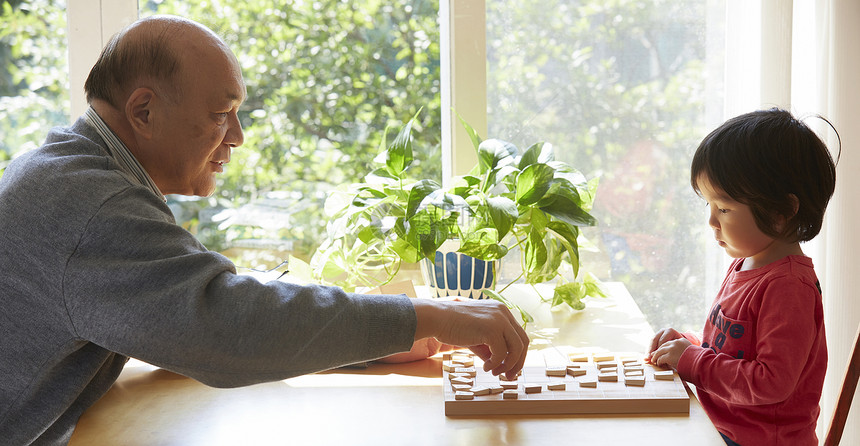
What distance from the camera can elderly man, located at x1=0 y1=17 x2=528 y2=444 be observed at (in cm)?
86

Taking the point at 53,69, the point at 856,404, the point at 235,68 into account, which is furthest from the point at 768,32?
the point at 53,69

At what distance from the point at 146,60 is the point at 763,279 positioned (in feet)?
3.25

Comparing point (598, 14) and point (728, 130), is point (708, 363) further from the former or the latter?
point (598, 14)

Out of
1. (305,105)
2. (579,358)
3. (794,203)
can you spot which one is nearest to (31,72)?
(305,105)

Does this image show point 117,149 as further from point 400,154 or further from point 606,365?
point 606,365

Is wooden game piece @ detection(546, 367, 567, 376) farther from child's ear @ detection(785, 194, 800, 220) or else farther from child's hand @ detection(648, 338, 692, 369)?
child's ear @ detection(785, 194, 800, 220)

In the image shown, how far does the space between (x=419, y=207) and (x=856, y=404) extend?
3.67 ft

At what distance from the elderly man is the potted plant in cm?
37

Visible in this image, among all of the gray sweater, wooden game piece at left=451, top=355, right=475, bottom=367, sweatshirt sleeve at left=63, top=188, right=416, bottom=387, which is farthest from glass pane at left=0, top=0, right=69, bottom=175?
wooden game piece at left=451, top=355, right=475, bottom=367

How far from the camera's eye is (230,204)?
197 cm

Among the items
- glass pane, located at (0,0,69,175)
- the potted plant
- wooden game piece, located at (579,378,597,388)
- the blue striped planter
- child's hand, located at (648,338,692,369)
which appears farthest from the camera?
glass pane, located at (0,0,69,175)

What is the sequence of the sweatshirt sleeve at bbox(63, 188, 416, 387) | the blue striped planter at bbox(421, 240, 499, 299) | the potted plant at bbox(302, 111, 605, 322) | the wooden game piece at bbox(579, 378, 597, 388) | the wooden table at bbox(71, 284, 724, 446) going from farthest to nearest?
1. the blue striped planter at bbox(421, 240, 499, 299)
2. the potted plant at bbox(302, 111, 605, 322)
3. the wooden game piece at bbox(579, 378, 597, 388)
4. the wooden table at bbox(71, 284, 724, 446)
5. the sweatshirt sleeve at bbox(63, 188, 416, 387)

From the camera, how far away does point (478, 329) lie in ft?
3.36

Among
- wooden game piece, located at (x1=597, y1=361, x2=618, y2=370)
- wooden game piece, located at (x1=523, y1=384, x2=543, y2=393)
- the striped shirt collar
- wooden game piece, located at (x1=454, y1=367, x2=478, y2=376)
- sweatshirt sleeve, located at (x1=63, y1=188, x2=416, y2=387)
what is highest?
the striped shirt collar
